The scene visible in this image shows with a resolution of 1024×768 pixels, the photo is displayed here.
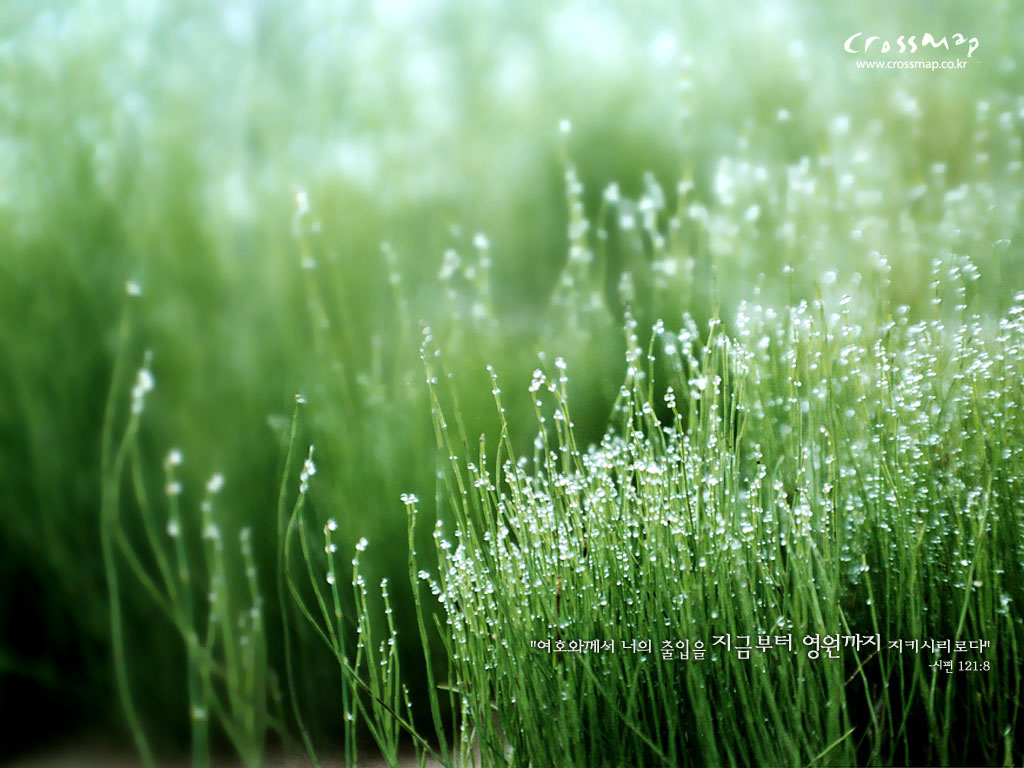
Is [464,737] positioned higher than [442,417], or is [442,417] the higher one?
[442,417]

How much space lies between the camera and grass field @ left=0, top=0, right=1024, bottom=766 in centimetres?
148

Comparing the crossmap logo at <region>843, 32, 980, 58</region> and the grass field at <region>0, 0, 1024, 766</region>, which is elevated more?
the crossmap logo at <region>843, 32, 980, 58</region>

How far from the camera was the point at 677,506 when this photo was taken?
1.47 m

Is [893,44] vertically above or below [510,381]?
above

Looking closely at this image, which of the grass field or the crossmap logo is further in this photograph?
the crossmap logo

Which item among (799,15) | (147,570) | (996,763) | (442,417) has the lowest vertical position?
(996,763)

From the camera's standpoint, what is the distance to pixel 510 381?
1.60m

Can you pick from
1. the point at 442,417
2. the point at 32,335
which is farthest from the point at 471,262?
the point at 32,335

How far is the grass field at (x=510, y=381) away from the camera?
4.85ft

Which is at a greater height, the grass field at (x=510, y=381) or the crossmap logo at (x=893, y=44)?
the crossmap logo at (x=893, y=44)

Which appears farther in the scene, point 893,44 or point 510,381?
point 893,44

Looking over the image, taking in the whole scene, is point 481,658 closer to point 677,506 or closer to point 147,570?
point 677,506

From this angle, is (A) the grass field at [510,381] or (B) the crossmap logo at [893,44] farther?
(B) the crossmap logo at [893,44]

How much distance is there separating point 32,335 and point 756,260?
4.56ft
